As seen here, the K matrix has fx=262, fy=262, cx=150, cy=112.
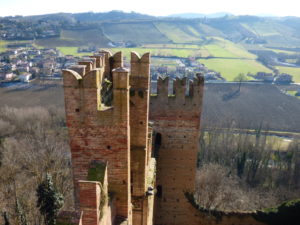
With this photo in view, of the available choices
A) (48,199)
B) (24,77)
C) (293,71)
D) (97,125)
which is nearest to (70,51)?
(24,77)

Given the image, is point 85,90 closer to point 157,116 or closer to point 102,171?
point 102,171

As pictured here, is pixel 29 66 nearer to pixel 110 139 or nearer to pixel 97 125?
pixel 97 125

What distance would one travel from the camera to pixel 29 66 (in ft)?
322

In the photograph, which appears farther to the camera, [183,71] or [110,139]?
[183,71]

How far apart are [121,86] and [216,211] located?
16.8 metres

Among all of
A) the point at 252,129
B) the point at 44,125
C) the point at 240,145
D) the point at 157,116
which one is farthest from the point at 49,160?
the point at 252,129

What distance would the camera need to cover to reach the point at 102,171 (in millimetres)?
9289

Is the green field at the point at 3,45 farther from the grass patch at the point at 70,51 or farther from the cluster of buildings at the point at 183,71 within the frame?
the cluster of buildings at the point at 183,71

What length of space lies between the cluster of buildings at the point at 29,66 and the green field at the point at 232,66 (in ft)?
209

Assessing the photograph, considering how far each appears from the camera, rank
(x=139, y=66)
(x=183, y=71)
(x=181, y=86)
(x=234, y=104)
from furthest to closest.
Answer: (x=183, y=71), (x=234, y=104), (x=181, y=86), (x=139, y=66)

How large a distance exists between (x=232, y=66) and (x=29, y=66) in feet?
297

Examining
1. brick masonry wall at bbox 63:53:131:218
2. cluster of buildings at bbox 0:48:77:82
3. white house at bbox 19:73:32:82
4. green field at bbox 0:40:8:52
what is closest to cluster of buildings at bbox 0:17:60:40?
green field at bbox 0:40:8:52

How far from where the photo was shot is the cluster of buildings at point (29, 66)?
8740 centimetres

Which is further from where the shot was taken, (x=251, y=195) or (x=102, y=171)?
(x=251, y=195)
